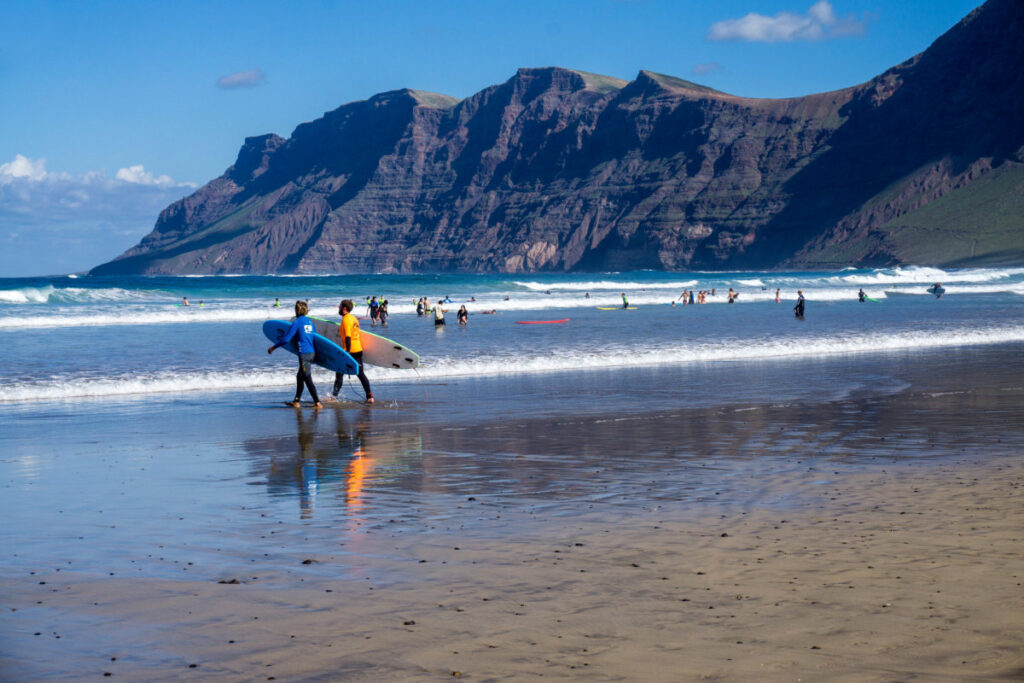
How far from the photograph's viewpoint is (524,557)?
756cm

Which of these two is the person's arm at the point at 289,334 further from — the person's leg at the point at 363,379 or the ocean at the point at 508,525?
the person's leg at the point at 363,379

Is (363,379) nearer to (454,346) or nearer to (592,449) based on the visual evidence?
(592,449)

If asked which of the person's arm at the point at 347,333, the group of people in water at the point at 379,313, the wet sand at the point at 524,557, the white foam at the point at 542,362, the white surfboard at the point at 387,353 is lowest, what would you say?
the wet sand at the point at 524,557

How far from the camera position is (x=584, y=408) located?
56.6ft

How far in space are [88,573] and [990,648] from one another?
236 inches

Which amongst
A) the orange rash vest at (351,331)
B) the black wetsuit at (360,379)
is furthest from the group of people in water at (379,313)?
the orange rash vest at (351,331)

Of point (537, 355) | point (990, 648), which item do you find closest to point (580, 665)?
point (990, 648)

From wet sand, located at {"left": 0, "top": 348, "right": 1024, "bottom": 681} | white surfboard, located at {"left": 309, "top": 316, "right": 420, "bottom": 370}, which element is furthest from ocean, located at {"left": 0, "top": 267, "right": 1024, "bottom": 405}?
wet sand, located at {"left": 0, "top": 348, "right": 1024, "bottom": 681}

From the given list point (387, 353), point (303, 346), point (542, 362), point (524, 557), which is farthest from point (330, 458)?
point (542, 362)

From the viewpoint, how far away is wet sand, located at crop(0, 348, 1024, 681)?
555 cm

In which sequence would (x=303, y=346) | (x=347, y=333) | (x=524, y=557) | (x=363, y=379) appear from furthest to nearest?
(x=347, y=333) < (x=363, y=379) < (x=303, y=346) < (x=524, y=557)

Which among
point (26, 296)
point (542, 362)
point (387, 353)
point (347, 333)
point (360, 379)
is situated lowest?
point (542, 362)

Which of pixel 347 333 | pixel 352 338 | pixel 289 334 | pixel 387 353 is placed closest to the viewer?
pixel 289 334

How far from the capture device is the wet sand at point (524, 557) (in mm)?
5555
